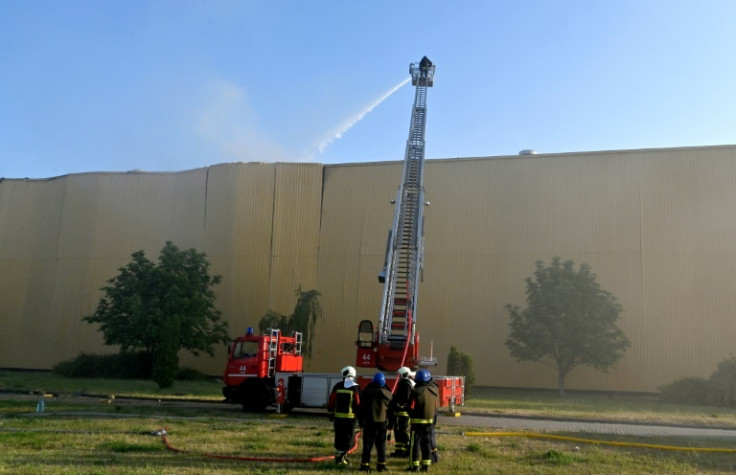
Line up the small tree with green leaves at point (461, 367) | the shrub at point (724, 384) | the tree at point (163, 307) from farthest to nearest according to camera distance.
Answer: the tree at point (163, 307), the small tree with green leaves at point (461, 367), the shrub at point (724, 384)

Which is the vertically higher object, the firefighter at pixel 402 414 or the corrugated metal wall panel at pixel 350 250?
the corrugated metal wall panel at pixel 350 250

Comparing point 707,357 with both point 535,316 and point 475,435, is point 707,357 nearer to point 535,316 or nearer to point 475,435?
point 535,316

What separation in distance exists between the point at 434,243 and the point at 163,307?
16.0m

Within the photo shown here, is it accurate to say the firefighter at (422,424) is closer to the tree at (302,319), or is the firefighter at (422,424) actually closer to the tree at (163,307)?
the tree at (163,307)

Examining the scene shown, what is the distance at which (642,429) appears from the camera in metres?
16.9

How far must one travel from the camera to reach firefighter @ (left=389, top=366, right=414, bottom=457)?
10.5m

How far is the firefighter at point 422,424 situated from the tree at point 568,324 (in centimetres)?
2289

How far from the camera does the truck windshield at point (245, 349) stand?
19000 millimetres

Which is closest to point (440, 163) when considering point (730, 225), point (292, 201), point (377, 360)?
point (292, 201)

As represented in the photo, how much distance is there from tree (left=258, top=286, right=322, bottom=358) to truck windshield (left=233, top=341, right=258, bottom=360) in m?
16.9

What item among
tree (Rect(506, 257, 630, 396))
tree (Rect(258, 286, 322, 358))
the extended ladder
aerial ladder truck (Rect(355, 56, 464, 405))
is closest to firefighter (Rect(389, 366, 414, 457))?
aerial ladder truck (Rect(355, 56, 464, 405))

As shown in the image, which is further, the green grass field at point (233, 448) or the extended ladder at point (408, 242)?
the extended ladder at point (408, 242)

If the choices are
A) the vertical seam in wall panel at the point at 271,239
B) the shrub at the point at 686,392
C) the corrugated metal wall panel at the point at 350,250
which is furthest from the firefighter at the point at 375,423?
the vertical seam in wall panel at the point at 271,239

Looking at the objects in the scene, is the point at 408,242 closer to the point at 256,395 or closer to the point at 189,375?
the point at 256,395
